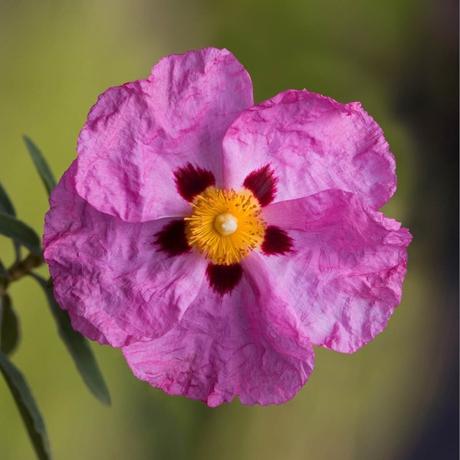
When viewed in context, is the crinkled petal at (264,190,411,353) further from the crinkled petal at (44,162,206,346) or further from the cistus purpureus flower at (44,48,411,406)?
the crinkled petal at (44,162,206,346)

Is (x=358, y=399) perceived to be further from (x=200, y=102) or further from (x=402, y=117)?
(x=200, y=102)

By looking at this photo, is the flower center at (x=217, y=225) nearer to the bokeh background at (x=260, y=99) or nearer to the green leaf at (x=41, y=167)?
the green leaf at (x=41, y=167)

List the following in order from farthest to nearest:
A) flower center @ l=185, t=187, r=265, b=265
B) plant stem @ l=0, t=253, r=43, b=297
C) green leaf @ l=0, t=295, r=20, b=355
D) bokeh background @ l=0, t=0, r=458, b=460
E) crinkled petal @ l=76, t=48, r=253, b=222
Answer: bokeh background @ l=0, t=0, r=458, b=460
green leaf @ l=0, t=295, r=20, b=355
plant stem @ l=0, t=253, r=43, b=297
flower center @ l=185, t=187, r=265, b=265
crinkled petal @ l=76, t=48, r=253, b=222

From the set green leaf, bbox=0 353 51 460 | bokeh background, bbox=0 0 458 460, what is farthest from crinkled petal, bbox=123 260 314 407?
bokeh background, bbox=0 0 458 460

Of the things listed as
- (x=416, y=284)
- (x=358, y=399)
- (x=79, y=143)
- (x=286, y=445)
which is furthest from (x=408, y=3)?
(x=79, y=143)

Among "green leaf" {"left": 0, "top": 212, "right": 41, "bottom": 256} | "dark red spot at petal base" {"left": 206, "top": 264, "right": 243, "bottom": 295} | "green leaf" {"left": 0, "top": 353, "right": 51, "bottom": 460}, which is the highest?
"green leaf" {"left": 0, "top": 212, "right": 41, "bottom": 256}

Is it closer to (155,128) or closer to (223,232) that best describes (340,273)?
(223,232)
